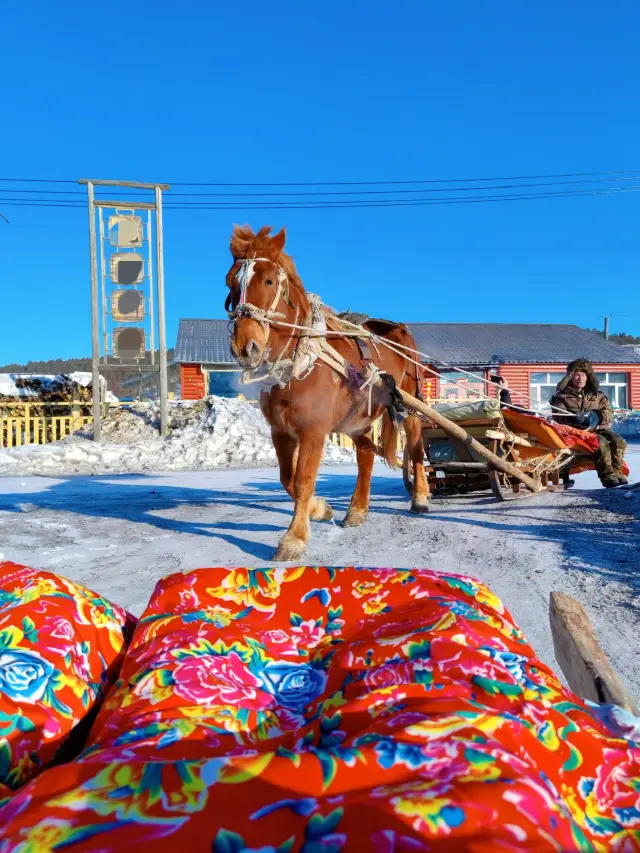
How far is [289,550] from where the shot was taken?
4066mm

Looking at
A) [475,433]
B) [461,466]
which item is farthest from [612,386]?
[461,466]

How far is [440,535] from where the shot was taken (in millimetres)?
4777

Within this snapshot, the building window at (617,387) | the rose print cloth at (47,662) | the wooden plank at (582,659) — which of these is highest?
the building window at (617,387)

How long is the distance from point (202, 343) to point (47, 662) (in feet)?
93.0

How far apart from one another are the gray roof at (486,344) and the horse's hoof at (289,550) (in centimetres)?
2295

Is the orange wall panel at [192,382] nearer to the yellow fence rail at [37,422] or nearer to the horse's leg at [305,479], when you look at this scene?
the yellow fence rail at [37,422]

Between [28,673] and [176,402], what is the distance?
53.8 ft

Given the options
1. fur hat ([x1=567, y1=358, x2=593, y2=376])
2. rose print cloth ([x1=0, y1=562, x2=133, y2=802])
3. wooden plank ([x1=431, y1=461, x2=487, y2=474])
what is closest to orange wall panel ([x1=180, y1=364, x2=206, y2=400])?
wooden plank ([x1=431, y1=461, x2=487, y2=474])

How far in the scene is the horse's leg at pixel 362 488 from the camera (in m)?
5.48

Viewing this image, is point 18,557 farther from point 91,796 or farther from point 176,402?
point 176,402

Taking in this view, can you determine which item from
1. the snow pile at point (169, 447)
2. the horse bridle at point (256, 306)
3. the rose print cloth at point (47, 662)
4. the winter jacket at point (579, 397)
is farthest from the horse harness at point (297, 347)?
the snow pile at point (169, 447)

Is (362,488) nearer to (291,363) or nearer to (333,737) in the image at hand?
(291,363)

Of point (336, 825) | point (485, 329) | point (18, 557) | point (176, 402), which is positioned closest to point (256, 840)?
point (336, 825)

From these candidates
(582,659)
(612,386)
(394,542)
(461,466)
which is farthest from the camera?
(612,386)
